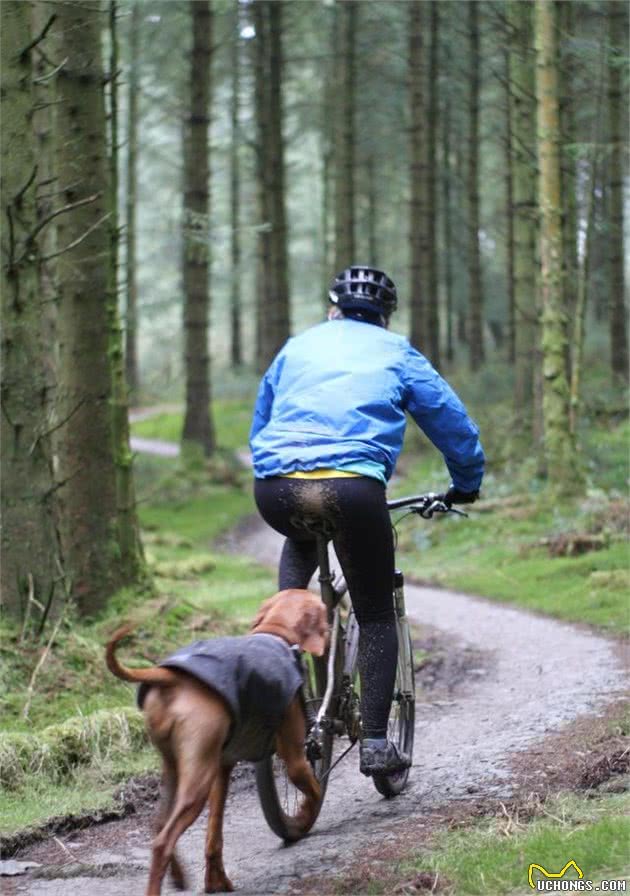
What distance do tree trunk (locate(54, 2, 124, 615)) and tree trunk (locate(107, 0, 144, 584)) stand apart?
0.08 m

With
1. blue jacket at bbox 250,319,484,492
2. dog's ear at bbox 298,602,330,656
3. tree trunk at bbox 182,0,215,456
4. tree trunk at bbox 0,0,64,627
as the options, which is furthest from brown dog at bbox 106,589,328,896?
tree trunk at bbox 182,0,215,456

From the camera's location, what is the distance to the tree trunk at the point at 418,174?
24.6m

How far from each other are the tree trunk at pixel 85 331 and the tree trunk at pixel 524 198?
27.4 feet

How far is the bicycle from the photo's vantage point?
522 cm

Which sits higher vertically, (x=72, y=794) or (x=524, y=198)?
(x=524, y=198)

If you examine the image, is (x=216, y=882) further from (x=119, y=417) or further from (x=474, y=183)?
(x=474, y=183)

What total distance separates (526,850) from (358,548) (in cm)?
144

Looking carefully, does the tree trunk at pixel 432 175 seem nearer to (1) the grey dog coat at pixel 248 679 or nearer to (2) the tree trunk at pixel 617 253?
(2) the tree trunk at pixel 617 253

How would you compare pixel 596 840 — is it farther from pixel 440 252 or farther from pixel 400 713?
pixel 440 252

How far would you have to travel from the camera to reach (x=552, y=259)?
1545 cm

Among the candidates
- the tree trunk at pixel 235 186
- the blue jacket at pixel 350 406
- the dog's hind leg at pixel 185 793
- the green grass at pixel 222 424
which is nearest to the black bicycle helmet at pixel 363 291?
the blue jacket at pixel 350 406

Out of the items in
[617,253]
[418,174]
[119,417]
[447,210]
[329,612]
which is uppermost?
[447,210]

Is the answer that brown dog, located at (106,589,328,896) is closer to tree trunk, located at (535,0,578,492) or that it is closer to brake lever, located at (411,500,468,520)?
brake lever, located at (411,500,468,520)

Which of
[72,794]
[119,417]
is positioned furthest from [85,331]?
[72,794]
